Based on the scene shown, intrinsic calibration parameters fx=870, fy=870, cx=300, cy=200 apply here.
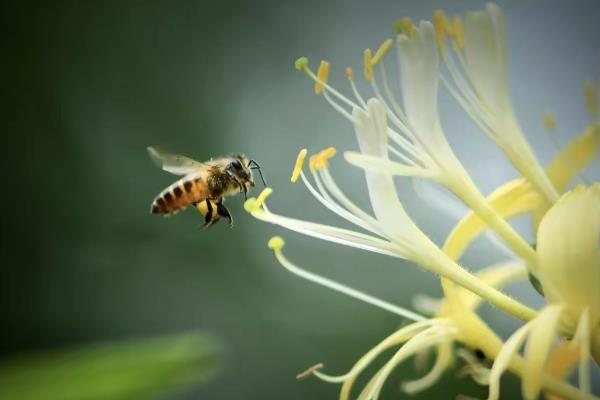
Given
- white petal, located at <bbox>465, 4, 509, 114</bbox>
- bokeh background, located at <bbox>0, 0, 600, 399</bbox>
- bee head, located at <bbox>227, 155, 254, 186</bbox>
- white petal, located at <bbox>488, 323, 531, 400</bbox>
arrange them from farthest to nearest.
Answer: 1. bokeh background, located at <bbox>0, 0, 600, 399</bbox>
2. bee head, located at <bbox>227, 155, 254, 186</bbox>
3. white petal, located at <bbox>465, 4, 509, 114</bbox>
4. white petal, located at <bbox>488, 323, 531, 400</bbox>

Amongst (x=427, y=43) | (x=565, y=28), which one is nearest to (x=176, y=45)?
(x=565, y=28)

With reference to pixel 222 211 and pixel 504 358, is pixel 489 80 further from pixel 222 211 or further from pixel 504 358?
pixel 222 211

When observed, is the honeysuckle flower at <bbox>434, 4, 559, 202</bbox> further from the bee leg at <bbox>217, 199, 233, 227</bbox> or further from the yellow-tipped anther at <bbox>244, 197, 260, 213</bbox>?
the bee leg at <bbox>217, 199, 233, 227</bbox>

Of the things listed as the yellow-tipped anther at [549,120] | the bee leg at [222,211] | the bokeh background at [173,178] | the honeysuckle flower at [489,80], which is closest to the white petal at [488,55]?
the honeysuckle flower at [489,80]

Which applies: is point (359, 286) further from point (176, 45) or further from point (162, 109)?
point (176, 45)

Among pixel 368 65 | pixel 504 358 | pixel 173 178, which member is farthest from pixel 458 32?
pixel 173 178

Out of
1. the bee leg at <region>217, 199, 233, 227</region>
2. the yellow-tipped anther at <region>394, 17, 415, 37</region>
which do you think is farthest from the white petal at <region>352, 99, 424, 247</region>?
the bee leg at <region>217, 199, 233, 227</region>
